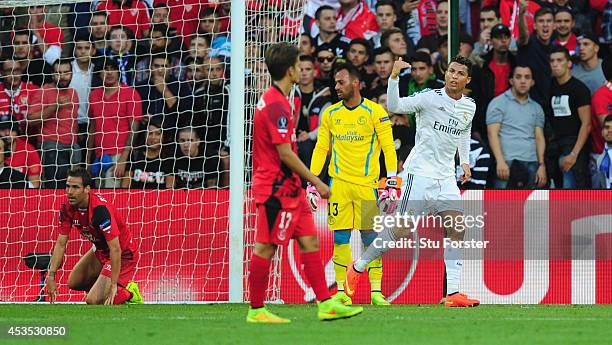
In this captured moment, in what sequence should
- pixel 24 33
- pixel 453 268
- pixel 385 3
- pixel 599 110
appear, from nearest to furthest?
1. pixel 453 268
2. pixel 599 110
3. pixel 24 33
4. pixel 385 3

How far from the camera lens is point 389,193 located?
436 inches

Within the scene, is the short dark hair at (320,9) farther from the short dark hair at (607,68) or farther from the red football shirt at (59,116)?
the short dark hair at (607,68)

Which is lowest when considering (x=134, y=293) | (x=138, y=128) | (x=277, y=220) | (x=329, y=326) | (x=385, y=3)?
(x=134, y=293)

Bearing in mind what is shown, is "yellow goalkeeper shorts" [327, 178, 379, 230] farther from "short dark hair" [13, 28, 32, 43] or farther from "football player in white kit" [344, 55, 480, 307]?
"short dark hair" [13, 28, 32, 43]

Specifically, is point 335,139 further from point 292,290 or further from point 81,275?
point 81,275

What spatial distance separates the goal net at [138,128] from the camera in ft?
40.8

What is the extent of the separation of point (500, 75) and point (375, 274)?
369 cm

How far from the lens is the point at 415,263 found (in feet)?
40.1

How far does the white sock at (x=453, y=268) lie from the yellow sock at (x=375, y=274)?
0.99 meters

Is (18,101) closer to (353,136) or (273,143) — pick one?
(353,136)

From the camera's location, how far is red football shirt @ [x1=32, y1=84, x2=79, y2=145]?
13516 millimetres

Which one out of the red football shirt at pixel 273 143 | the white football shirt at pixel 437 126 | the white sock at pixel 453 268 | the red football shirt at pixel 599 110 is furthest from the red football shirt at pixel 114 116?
the red football shirt at pixel 273 143

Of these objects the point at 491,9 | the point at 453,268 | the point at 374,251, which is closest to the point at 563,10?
the point at 491,9

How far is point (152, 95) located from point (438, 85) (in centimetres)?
348
